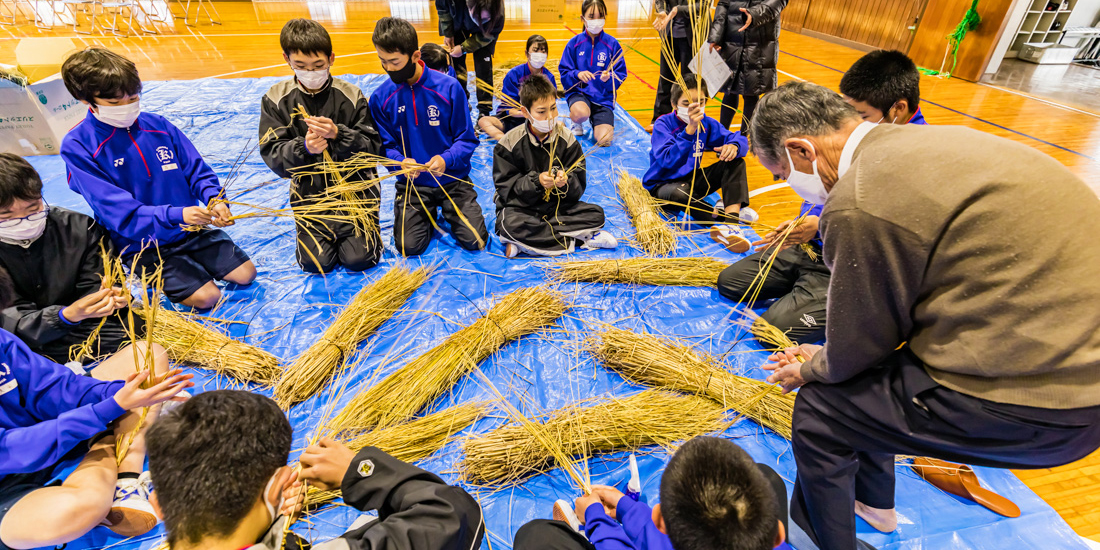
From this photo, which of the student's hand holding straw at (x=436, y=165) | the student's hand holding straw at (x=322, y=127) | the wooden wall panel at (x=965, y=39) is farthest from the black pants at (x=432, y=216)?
the wooden wall panel at (x=965, y=39)

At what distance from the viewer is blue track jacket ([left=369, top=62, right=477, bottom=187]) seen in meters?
3.12

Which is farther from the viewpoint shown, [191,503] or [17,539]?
[17,539]

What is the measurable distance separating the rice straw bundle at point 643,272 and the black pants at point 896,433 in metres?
1.36

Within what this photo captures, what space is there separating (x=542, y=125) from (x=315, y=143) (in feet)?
4.27

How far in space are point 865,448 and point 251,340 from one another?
2.63m

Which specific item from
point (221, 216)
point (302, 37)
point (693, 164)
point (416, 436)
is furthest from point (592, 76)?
point (416, 436)

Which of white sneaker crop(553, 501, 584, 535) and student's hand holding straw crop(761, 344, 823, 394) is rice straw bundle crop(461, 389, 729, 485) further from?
student's hand holding straw crop(761, 344, 823, 394)

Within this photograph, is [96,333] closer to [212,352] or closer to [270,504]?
[212,352]

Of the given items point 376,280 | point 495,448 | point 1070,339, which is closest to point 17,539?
point 495,448

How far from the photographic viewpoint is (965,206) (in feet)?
3.42

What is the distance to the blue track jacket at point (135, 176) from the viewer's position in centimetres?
225

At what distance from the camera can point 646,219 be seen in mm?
3201

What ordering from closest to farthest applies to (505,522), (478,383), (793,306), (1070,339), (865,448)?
(1070,339) → (865,448) → (505,522) → (478,383) → (793,306)

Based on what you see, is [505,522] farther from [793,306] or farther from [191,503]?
[793,306]
